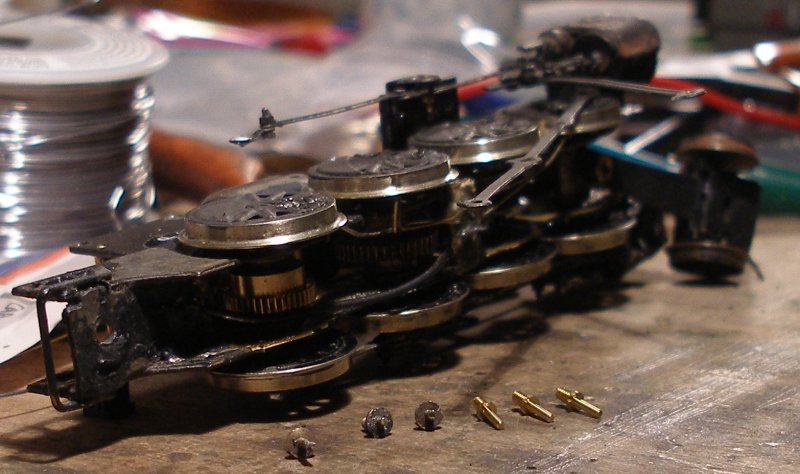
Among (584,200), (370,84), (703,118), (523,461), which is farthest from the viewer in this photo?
(370,84)

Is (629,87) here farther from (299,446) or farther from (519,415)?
(299,446)

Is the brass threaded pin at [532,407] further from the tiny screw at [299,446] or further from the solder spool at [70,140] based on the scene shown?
the solder spool at [70,140]

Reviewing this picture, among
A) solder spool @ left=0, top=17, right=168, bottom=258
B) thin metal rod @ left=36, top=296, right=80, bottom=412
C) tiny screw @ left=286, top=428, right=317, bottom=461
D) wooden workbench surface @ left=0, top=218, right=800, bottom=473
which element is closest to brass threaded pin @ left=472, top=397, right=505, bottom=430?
wooden workbench surface @ left=0, top=218, right=800, bottom=473

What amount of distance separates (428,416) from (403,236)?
Result: 0.68 ft

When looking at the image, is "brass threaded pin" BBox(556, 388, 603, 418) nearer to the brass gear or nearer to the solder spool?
the brass gear

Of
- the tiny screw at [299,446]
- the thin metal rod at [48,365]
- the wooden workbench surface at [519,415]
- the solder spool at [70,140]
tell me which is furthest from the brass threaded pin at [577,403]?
the solder spool at [70,140]

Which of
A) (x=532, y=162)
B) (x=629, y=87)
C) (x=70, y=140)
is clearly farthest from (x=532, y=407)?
(x=70, y=140)

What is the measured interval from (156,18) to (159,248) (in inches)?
97.0

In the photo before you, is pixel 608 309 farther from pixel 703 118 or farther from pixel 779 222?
pixel 703 118

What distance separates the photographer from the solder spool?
1.37 meters

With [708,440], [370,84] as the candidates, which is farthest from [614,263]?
[370,84]

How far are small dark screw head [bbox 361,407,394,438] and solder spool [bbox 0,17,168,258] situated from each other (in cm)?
69

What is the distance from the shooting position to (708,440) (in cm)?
92

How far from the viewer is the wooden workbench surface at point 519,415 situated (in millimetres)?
889
